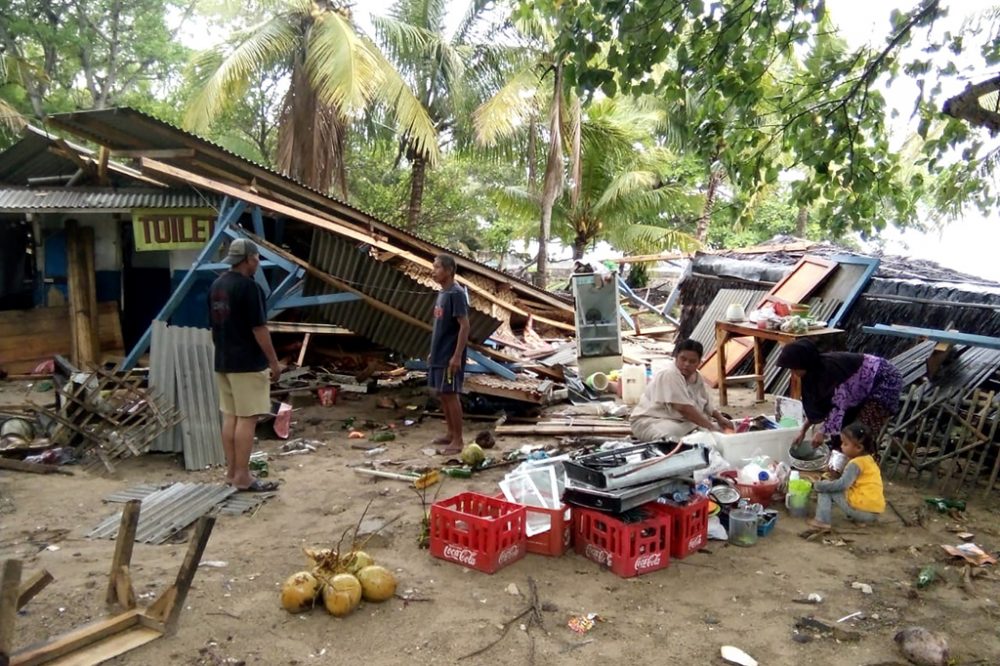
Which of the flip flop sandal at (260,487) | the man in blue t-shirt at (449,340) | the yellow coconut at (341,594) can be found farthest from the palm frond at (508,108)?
the yellow coconut at (341,594)

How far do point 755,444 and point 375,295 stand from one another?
14.7 feet

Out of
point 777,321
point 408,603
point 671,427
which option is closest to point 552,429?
point 671,427

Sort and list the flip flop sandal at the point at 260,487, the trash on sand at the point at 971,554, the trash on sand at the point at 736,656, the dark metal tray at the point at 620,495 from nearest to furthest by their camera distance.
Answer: the trash on sand at the point at 736,656
the dark metal tray at the point at 620,495
the trash on sand at the point at 971,554
the flip flop sandal at the point at 260,487

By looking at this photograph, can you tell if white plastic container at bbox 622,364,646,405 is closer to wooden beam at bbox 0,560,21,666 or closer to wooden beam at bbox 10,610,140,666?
wooden beam at bbox 10,610,140,666

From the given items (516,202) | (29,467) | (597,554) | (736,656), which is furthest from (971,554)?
(516,202)

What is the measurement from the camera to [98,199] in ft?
33.0

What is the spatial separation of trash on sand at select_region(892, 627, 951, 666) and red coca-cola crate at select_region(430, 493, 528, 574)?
79.4 inches

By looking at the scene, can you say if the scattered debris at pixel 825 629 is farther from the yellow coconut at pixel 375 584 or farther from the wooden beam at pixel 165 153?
the wooden beam at pixel 165 153

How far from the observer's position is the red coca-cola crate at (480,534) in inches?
168

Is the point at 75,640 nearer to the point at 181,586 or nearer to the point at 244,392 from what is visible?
the point at 181,586

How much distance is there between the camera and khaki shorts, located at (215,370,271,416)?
545 centimetres

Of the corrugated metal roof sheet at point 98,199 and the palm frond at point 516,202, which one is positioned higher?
the palm frond at point 516,202

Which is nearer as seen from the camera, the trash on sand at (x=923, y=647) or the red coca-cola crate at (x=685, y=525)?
the trash on sand at (x=923, y=647)

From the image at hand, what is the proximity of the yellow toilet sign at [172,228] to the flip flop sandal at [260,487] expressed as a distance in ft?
17.2
